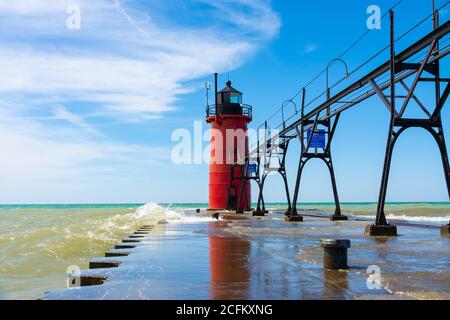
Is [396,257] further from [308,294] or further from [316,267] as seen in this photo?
[308,294]

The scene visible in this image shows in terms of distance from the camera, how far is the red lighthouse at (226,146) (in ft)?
131

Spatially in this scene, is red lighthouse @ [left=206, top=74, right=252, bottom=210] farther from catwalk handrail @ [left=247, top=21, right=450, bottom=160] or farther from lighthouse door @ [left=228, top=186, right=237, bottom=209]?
catwalk handrail @ [left=247, top=21, right=450, bottom=160]

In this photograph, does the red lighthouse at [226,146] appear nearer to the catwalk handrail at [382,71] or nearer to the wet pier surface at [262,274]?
the catwalk handrail at [382,71]

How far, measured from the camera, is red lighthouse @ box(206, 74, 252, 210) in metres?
39.9

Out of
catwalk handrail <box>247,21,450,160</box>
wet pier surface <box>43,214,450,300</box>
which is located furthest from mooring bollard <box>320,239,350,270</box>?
catwalk handrail <box>247,21,450,160</box>

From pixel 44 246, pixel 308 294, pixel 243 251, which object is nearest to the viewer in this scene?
pixel 308 294

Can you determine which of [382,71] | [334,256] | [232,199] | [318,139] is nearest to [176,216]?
[232,199]

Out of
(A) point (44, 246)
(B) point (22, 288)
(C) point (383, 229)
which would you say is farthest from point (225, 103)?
(B) point (22, 288)

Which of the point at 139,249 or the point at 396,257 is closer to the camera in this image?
the point at 396,257

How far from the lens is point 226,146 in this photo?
40.2m

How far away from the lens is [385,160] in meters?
12.0

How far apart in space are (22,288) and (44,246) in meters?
6.86

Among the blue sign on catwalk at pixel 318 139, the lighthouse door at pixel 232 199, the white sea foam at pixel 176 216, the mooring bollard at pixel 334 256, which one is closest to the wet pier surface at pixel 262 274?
the mooring bollard at pixel 334 256

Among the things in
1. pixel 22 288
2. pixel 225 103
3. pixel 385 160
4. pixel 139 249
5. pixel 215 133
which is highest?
pixel 225 103
